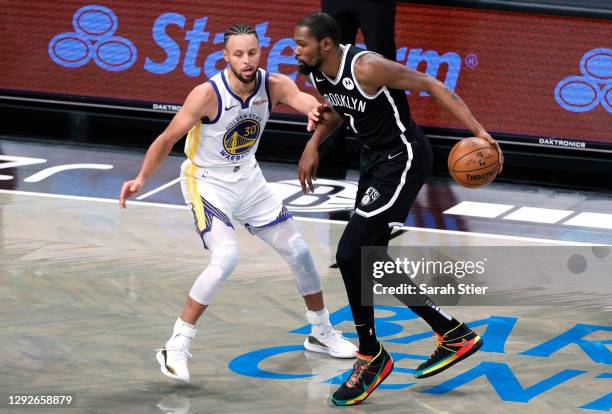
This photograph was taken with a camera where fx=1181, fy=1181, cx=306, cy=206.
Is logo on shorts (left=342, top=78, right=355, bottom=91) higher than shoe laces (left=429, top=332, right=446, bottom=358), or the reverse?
logo on shorts (left=342, top=78, right=355, bottom=91)

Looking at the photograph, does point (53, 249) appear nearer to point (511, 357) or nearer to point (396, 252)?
point (396, 252)

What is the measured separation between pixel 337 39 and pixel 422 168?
82 cm

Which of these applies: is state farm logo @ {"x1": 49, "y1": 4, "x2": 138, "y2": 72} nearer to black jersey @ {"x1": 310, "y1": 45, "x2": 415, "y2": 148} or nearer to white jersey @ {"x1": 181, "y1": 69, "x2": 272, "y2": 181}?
white jersey @ {"x1": 181, "y1": 69, "x2": 272, "y2": 181}

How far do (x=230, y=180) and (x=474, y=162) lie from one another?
1391 mm

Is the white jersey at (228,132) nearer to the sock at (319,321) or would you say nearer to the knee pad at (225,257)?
the knee pad at (225,257)

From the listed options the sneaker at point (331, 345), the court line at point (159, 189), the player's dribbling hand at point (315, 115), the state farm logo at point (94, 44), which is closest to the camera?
the player's dribbling hand at point (315, 115)

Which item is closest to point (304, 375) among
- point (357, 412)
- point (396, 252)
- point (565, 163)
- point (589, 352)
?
point (357, 412)

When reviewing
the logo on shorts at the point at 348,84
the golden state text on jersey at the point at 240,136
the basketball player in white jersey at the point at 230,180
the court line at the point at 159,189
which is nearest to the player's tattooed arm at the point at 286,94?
the basketball player in white jersey at the point at 230,180

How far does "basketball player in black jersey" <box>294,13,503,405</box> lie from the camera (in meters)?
6.06

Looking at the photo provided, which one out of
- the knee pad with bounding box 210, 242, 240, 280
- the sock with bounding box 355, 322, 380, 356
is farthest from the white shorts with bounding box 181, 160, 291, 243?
the sock with bounding box 355, 322, 380, 356

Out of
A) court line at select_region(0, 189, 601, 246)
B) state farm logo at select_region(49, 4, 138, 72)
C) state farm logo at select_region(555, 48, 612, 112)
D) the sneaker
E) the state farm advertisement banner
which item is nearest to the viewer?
the sneaker

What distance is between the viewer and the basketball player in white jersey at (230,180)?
6.33m

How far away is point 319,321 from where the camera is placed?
6.79 metres

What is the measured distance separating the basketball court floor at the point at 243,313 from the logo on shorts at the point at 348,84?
158 cm
